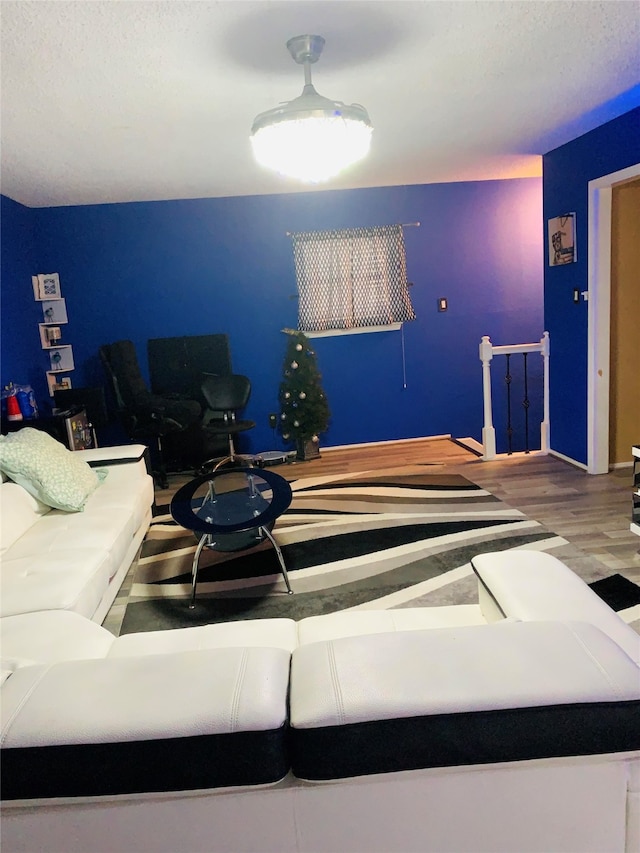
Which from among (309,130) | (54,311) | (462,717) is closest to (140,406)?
(54,311)

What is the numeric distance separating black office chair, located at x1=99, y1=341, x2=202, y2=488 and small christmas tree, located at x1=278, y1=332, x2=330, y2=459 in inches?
34.3

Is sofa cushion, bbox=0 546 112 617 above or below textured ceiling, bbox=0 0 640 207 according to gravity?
below

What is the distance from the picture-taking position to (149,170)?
4555 mm

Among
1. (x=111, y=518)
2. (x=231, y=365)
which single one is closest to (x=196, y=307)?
(x=231, y=365)

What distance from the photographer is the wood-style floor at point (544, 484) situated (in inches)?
140

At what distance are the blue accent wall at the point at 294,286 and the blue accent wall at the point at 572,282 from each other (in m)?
1.11

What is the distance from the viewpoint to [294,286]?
20.3 feet

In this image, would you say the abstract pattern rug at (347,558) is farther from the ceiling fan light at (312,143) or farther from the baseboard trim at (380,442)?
the ceiling fan light at (312,143)

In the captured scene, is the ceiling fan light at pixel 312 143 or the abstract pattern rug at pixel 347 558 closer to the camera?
the ceiling fan light at pixel 312 143

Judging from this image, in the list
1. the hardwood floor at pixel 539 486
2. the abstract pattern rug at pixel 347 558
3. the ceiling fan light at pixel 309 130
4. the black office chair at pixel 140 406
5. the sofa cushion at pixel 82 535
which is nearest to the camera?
the ceiling fan light at pixel 309 130

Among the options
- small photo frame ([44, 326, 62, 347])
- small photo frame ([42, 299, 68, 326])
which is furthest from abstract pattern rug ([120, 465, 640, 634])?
small photo frame ([42, 299, 68, 326])

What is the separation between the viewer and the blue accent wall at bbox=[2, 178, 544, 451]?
233 inches

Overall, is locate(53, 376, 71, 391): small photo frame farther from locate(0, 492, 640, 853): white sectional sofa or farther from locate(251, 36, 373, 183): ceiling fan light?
locate(0, 492, 640, 853): white sectional sofa

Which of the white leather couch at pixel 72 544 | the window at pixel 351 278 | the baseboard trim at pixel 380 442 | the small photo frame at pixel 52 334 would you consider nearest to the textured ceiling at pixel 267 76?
the small photo frame at pixel 52 334
